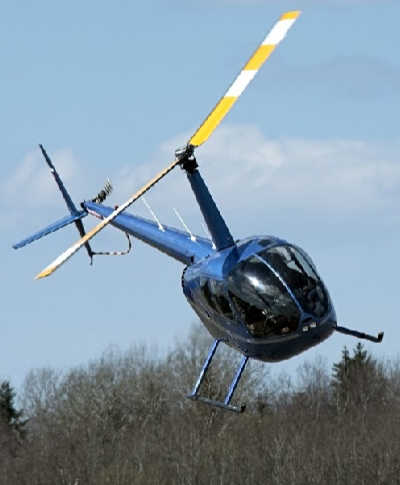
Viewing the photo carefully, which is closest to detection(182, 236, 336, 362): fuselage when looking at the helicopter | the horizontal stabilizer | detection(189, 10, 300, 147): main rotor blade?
the helicopter

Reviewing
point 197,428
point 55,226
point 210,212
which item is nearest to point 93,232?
point 210,212

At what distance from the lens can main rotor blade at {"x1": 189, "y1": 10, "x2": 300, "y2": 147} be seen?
37531mm

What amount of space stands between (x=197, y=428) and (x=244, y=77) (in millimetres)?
52500

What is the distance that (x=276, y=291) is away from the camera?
36781 mm

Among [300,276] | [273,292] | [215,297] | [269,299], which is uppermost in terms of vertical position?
[300,276]

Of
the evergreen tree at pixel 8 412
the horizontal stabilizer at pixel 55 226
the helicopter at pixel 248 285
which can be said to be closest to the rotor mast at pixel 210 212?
the helicopter at pixel 248 285

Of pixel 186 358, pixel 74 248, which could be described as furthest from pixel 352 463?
pixel 74 248

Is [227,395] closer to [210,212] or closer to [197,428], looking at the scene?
[210,212]

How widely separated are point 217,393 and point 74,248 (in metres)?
48.4

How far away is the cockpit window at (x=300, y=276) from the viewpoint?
36.9 m

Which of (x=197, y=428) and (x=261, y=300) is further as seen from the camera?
(x=197, y=428)

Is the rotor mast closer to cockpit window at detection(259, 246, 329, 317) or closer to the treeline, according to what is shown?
cockpit window at detection(259, 246, 329, 317)

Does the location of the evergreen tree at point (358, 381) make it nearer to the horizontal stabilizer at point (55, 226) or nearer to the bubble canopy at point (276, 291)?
the horizontal stabilizer at point (55, 226)

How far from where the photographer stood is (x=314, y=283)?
37.2 meters
